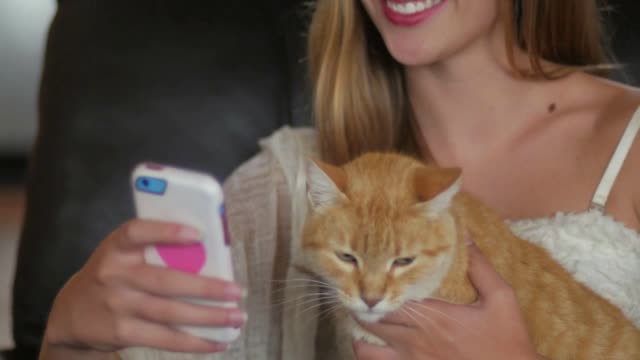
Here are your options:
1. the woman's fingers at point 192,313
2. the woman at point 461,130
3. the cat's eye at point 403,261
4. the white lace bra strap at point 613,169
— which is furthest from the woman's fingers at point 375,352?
the white lace bra strap at point 613,169

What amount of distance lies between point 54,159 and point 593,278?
2.86 feet

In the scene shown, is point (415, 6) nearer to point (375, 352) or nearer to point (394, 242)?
point (394, 242)

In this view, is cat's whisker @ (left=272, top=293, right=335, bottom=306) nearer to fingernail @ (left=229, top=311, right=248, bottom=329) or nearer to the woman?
the woman

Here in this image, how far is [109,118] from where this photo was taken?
4.69 ft

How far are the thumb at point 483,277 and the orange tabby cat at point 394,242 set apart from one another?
1cm

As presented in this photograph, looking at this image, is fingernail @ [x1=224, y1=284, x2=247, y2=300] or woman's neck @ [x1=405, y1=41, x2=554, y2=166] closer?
fingernail @ [x1=224, y1=284, x2=247, y2=300]

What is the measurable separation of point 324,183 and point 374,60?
57cm

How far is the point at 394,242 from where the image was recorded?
0.98 metres

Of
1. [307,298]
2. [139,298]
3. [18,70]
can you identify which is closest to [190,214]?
[139,298]

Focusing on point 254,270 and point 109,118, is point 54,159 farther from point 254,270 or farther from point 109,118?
point 254,270

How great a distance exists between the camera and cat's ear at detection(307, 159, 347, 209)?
0.94 metres

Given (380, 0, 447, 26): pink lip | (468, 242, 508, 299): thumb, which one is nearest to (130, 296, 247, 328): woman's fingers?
(468, 242, 508, 299): thumb

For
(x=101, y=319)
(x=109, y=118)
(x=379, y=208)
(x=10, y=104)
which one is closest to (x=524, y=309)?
(x=379, y=208)

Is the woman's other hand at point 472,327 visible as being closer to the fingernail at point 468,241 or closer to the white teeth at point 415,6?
the fingernail at point 468,241
